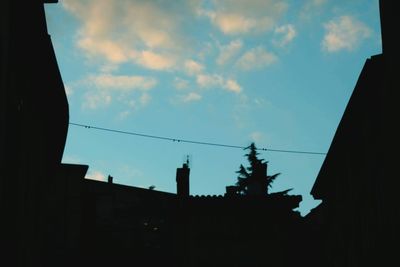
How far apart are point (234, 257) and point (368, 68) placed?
47.4 feet

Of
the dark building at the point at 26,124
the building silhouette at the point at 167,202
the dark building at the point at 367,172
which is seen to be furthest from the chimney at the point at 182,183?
the dark building at the point at 26,124

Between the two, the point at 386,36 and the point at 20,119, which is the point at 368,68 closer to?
the point at 386,36

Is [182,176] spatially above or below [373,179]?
above

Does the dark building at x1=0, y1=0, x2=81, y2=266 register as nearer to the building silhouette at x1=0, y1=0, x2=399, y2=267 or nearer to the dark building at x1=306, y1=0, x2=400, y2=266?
the building silhouette at x1=0, y1=0, x2=399, y2=267

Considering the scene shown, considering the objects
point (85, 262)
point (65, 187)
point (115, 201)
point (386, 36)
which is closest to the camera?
point (386, 36)

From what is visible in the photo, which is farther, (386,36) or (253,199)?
(253,199)

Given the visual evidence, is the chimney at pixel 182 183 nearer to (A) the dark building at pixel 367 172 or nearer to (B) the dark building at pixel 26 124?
(A) the dark building at pixel 367 172

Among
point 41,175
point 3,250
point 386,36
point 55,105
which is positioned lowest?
point 3,250

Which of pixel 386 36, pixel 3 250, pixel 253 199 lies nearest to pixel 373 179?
pixel 386 36

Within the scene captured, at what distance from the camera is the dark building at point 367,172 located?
10844 millimetres

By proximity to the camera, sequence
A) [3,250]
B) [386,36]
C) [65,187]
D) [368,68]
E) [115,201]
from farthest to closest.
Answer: [115,201] < [65,187] < [368,68] < [386,36] < [3,250]

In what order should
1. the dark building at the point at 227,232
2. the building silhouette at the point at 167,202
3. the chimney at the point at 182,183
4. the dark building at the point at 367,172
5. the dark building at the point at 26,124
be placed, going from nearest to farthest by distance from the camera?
1. the dark building at the point at 26,124
2. the building silhouette at the point at 167,202
3. the dark building at the point at 367,172
4. the dark building at the point at 227,232
5. the chimney at the point at 182,183

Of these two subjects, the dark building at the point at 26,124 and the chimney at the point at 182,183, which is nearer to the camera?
the dark building at the point at 26,124

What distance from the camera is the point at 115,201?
96.0ft
